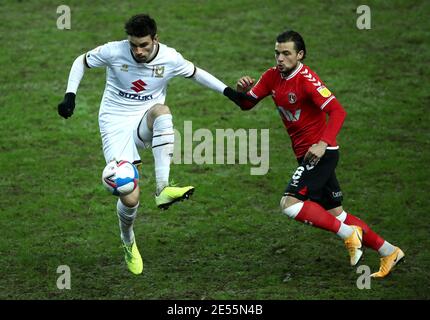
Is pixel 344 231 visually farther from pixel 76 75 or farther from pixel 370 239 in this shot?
pixel 76 75

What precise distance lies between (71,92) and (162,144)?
46.3 inches

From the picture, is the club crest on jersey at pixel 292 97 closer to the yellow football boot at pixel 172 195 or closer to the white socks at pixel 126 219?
the yellow football boot at pixel 172 195

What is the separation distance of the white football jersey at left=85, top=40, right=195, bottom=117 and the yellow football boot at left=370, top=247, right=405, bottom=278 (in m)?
3.13

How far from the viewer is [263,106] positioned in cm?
1655

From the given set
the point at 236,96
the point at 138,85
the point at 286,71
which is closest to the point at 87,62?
the point at 138,85

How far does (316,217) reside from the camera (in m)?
10.2

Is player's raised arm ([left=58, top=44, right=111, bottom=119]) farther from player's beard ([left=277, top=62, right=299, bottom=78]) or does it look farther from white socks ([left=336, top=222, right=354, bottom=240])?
white socks ([left=336, top=222, right=354, bottom=240])

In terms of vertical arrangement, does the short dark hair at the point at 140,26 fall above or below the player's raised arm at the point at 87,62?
above

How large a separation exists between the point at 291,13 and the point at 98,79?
462 centimetres

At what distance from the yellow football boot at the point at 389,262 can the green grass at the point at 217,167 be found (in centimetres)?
15

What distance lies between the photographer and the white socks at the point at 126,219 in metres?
10.8

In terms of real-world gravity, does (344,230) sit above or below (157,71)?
below

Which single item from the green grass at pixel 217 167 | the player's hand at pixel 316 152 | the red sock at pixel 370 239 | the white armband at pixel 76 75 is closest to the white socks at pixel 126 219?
the green grass at pixel 217 167

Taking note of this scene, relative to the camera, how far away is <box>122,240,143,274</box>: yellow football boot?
427 inches
